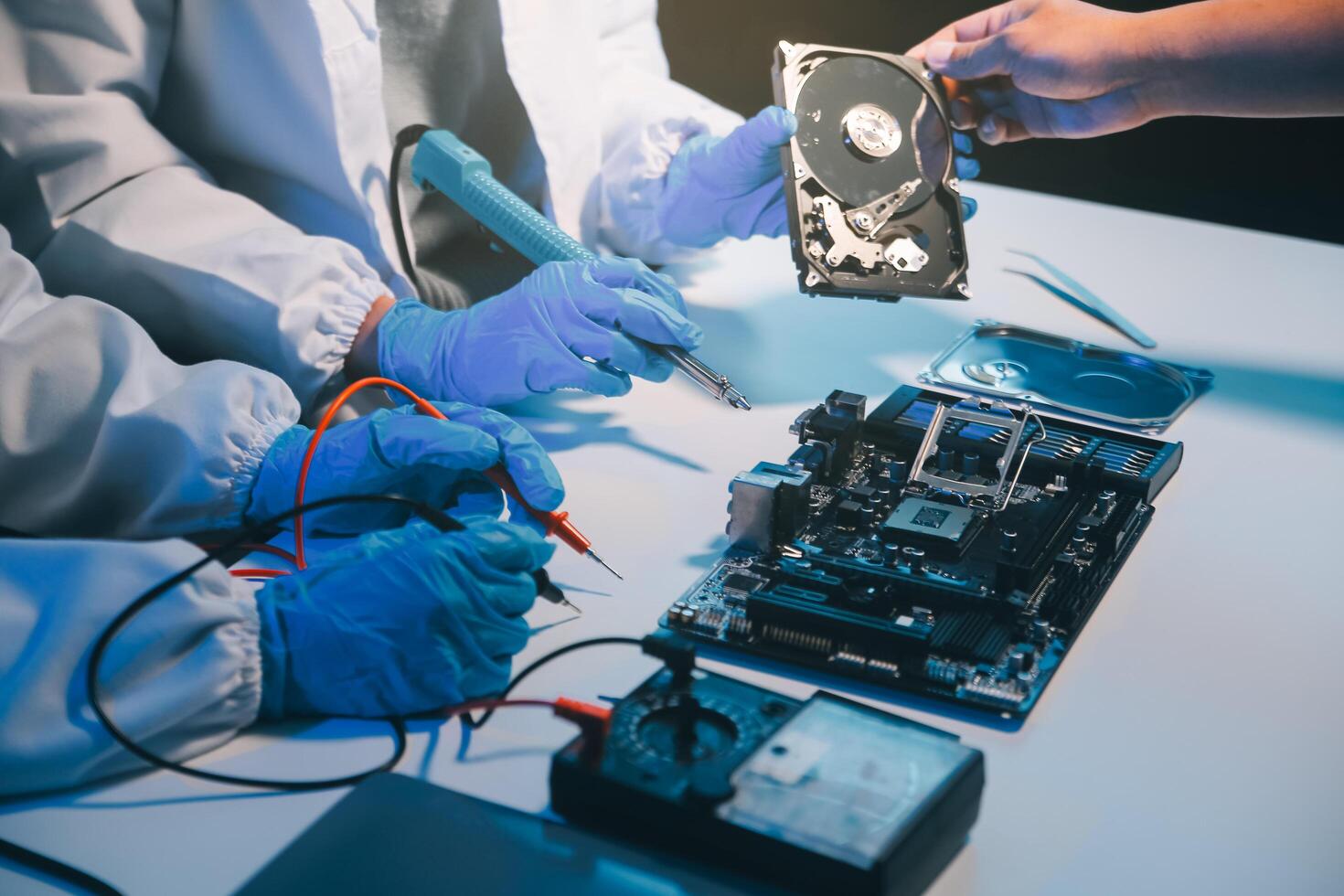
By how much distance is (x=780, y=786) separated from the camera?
2.59ft

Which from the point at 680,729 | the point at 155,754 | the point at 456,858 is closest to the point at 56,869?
the point at 155,754

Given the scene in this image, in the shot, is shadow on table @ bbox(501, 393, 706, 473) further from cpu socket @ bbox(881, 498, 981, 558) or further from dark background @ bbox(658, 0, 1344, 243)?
dark background @ bbox(658, 0, 1344, 243)

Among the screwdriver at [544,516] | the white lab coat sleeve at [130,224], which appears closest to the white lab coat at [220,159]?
the white lab coat sleeve at [130,224]

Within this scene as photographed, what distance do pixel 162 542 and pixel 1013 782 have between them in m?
0.66

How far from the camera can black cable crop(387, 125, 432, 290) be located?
1.57 m

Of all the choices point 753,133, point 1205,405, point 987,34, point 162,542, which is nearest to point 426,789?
point 162,542

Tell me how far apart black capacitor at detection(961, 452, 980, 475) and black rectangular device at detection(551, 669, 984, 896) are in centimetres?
39

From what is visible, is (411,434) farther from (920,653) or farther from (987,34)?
(987,34)

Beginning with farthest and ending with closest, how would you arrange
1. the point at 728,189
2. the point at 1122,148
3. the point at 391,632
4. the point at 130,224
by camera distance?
1. the point at 1122,148
2. the point at 728,189
3. the point at 130,224
4. the point at 391,632

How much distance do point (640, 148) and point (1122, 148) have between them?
5.03 ft

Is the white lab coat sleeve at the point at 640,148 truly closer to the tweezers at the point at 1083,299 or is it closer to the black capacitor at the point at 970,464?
the tweezers at the point at 1083,299

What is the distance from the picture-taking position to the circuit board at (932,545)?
3.19 ft

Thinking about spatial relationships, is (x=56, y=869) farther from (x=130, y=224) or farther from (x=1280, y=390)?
(x=1280, y=390)

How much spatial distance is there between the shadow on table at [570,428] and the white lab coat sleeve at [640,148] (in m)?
0.42
